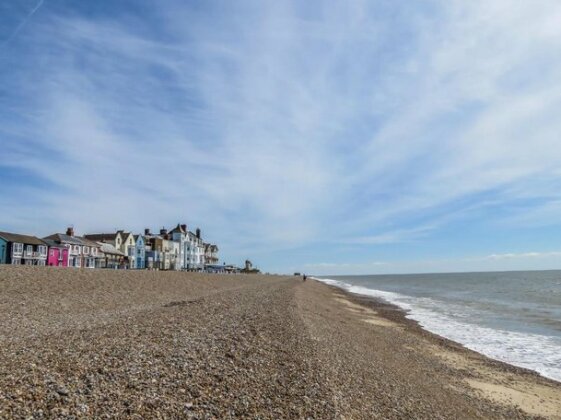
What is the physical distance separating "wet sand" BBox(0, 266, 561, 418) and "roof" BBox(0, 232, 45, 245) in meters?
35.6

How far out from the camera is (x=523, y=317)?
113 ft

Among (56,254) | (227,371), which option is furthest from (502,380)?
(56,254)

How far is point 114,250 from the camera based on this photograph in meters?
79.5

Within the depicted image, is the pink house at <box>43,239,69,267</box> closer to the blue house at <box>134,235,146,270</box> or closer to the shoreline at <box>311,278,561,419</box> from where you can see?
the blue house at <box>134,235,146,270</box>

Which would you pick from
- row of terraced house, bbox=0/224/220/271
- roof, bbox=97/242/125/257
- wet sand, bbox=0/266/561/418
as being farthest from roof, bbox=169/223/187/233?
wet sand, bbox=0/266/561/418

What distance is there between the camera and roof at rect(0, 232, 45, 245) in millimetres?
50469

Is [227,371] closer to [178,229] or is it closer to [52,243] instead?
[52,243]

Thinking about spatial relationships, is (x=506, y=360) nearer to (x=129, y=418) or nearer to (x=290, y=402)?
(x=290, y=402)

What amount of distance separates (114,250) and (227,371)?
77.1 m

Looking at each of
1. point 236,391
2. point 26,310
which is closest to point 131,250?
point 26,310

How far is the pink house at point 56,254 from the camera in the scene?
5891 centimetres

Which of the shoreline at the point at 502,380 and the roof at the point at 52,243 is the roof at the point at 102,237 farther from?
the shoreline at the point at 502,380

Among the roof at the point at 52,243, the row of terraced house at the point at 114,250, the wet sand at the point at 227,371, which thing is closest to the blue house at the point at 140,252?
the row of terraced house at the point at 114,250

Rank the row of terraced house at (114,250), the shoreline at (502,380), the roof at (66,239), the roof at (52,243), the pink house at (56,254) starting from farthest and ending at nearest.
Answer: the roof at (66,239) < the roof at (52,243) < the pink house at (56,254) < the row of terraced house at (114,250) < the shoreline at (502,380)
